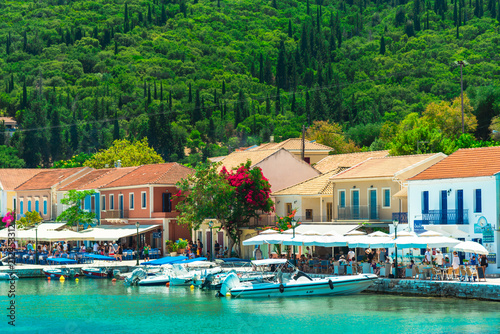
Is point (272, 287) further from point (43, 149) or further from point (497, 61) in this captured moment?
point (497, 61)

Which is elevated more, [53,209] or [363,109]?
[363,109]

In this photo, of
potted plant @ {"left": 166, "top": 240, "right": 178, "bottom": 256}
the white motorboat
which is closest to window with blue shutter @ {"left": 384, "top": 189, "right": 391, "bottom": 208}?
the white motorboat

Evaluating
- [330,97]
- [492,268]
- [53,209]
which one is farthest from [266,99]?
[492,268]

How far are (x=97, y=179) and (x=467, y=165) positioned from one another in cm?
4085

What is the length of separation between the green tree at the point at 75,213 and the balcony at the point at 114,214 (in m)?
1.03

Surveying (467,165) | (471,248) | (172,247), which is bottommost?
(172,247)

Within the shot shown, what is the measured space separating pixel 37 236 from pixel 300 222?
20.0 m

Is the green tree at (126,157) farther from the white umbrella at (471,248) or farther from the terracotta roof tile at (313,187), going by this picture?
the white umbrella at (471,248)

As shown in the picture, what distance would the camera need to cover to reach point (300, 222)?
174 ft

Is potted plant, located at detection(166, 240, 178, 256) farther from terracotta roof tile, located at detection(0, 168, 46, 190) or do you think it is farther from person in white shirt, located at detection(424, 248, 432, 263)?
terracotta roof tile, located at detection(0, 168, 46, 190)

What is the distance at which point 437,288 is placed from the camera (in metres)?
36.0

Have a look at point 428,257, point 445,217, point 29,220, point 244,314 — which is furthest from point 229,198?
point 29,220

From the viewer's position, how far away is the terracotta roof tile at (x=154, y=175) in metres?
63.4

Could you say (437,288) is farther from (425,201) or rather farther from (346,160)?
(346,160)
